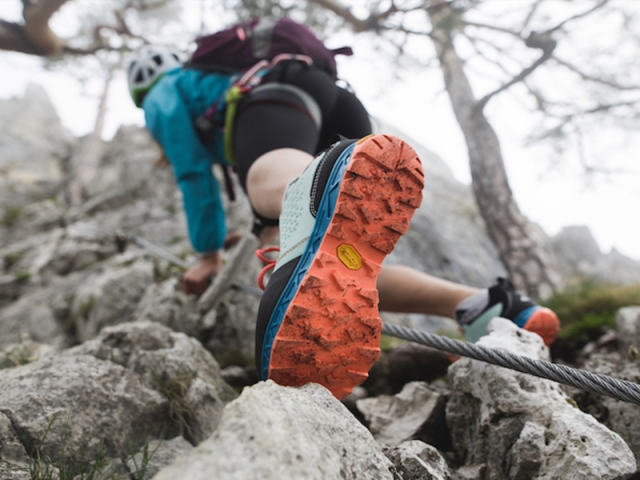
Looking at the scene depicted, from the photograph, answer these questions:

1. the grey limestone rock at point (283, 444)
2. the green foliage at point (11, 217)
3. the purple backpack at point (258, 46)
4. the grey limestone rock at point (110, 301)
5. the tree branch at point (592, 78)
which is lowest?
the green foliage at point (11, 217)

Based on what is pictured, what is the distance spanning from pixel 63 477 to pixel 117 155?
32.9ft

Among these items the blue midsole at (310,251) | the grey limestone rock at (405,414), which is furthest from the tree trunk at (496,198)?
the blue midsole at (310,251)

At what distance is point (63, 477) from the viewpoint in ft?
2.39

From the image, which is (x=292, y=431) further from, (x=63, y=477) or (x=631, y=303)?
(x=631, y=303)

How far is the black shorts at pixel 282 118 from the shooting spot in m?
1.36

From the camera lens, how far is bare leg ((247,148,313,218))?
1.21 meters

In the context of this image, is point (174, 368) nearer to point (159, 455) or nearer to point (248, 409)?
point (159, 455)

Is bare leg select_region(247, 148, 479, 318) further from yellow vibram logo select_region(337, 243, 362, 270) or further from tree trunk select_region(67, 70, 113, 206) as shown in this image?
tree trunk select_region(67, 70, 113, 206)

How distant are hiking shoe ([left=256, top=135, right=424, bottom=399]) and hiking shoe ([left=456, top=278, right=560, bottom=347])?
64cm

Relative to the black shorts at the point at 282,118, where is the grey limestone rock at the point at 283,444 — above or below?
below

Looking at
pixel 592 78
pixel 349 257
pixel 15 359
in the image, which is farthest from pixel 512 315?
pixel 592 78

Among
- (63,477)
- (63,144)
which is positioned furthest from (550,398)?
(63,144)

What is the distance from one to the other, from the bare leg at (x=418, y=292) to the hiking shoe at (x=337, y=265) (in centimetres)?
57

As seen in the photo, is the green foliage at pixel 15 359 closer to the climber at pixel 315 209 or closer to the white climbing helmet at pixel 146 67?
the climber at pixel 315 209
